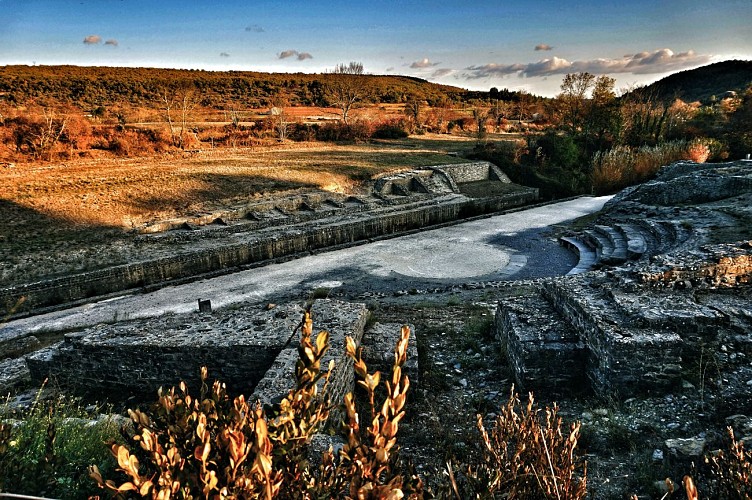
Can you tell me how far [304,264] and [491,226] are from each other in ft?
27.2

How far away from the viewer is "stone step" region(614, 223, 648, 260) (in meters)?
12.7

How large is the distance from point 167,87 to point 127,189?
47853mm

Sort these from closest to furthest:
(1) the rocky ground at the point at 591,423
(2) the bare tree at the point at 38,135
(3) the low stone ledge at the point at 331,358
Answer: (1) the rocky ground at the point at 591,423 → (3) the low stone ledge at the point at 331,358 → (2) the bare tree at the point at 38,135

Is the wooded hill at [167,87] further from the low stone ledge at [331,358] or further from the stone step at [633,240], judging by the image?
the low stone ledge at [331,358]

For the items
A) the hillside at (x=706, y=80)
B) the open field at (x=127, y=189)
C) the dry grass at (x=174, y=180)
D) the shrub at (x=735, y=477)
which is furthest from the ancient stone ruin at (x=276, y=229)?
the hillside at (x=706, y=80)

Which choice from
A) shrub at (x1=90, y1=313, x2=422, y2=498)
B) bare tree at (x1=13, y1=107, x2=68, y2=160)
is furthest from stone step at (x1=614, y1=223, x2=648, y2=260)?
bare tree at (x1=13, y1=107, x2=68, y2=160)

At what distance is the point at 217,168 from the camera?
72.1 ft

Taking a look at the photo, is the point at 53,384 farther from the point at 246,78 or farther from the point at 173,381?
the point at 246,78

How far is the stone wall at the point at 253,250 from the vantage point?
11820 millimetres

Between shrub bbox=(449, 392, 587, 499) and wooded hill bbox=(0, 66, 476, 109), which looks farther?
wooded hill bbox=(0, 66, 476, 109)

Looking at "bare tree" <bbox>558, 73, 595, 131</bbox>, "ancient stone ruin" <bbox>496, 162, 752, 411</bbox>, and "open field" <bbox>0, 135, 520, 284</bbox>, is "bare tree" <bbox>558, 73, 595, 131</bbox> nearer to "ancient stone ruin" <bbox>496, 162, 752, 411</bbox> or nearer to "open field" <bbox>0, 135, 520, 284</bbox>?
"open field" <bbox>0, 135, 520, 284</bbox>

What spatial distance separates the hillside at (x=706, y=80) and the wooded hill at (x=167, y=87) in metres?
31.0

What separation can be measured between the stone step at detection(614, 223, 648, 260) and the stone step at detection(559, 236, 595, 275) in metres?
1.01

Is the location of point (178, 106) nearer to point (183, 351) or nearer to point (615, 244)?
point (615, 244)
